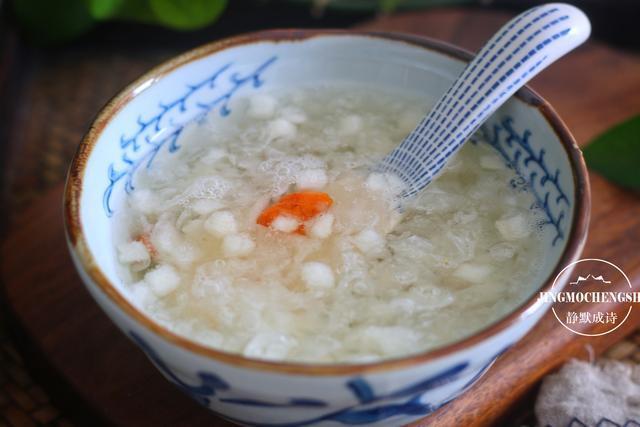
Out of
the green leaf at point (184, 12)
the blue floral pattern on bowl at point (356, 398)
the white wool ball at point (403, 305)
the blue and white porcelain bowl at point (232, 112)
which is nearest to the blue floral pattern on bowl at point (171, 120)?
the blue and white porcelain bowl at point (232, 112)

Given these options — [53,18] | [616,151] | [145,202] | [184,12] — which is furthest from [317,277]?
[53,18]

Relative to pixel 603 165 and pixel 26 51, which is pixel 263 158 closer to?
pixel 603 165

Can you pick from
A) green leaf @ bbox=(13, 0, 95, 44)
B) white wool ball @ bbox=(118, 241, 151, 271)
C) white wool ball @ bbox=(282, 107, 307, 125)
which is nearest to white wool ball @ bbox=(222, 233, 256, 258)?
white wool ball @ bbox=(118, 241, 151, 271)

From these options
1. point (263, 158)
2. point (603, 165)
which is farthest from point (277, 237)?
point (603, 165)

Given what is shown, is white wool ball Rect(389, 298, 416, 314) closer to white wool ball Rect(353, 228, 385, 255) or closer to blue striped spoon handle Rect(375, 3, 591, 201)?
white wool ball Rect(353, 228, 385, 255)

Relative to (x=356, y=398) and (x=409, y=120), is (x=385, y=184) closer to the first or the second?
(x=409, y=120)

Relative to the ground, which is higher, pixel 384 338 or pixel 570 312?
pixel 384 338

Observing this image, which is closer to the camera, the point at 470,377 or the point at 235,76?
the point at 470,377
